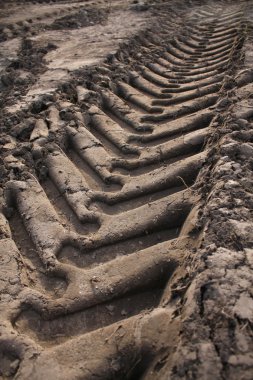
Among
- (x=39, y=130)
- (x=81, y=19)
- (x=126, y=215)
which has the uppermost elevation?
(x=81, y=19)

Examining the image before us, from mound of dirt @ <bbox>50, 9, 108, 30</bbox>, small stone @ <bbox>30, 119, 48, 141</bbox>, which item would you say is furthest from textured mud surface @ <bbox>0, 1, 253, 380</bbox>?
mound of dirt @ <bbox>50, 9, 108, 30</bbox>

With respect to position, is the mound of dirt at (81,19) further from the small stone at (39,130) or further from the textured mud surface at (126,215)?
the small stone at (39,130)

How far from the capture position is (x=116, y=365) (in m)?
1.55

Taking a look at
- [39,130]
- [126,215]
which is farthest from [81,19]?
[126,215]

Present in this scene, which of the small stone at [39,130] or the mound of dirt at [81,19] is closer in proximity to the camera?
the small stone at [39,130]

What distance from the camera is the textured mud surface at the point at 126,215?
60.6 inches

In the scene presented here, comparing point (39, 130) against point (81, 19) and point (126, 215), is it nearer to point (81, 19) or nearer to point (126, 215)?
point (126, 215)

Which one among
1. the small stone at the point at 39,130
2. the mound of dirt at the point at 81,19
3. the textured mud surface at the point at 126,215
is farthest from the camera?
the mound of dirt at the point at 81,19

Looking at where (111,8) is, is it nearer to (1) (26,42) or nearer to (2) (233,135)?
(1) (26,42)

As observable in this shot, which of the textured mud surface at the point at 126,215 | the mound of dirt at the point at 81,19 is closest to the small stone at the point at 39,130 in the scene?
the textured mud surface at the point at 126,215

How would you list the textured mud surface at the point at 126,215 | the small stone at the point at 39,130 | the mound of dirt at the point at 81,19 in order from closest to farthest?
1. the textured mud surface at the point at 126,215
2. the small stone at the point at 39,130
3. the mound of dirt at the point at 81,19

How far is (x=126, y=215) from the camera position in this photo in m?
2.26

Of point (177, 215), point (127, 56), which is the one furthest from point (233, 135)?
point (127, 56)

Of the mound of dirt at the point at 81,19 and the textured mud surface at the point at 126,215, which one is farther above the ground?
the mound of dirt at the point at 81,19
